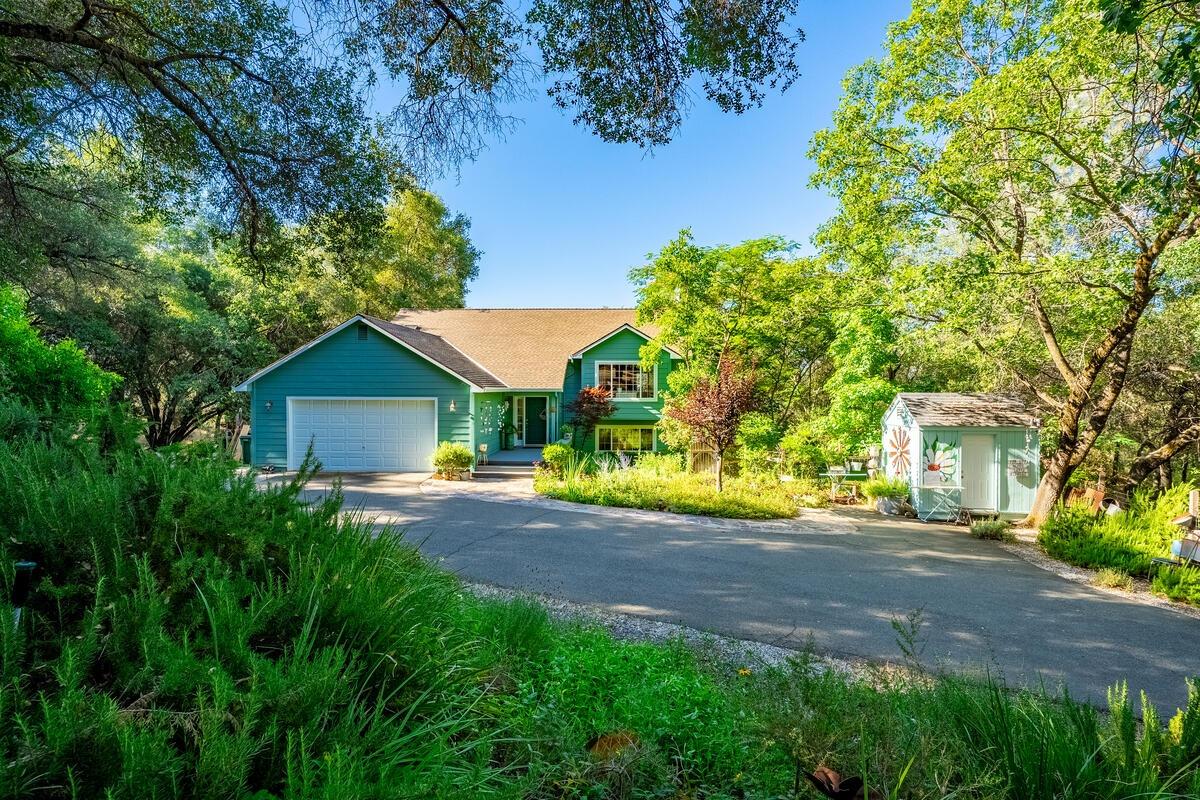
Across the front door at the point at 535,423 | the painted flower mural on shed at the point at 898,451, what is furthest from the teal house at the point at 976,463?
the front door at the point at 535,423

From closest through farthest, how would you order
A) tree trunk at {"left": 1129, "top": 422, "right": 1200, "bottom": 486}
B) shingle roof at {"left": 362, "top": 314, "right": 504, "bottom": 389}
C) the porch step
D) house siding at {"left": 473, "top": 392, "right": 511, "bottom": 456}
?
tree trunk at {"left": 1129, "top": 422, "right": 1200, "bottom": 486}
the porch step
shingle roof at {"left": 362, "top": 314, "right": 504, "bottom": 389}
house siding at {"left": 473, "top": 392, "right": 511, "bottom": 456}

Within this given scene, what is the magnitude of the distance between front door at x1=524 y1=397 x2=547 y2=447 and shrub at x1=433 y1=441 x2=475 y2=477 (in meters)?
7.05

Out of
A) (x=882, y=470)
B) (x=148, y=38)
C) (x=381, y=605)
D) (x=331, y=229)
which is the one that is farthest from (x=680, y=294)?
(x=381, y=605)

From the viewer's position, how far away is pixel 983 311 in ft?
34.6

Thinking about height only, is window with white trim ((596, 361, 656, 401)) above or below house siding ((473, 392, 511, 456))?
above

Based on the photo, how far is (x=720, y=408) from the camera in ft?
42.7

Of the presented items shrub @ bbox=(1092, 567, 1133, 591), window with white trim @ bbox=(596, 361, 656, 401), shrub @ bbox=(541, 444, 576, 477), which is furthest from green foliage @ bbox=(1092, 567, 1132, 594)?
window with white trim @ bbox=(596, 361, 656, 401)

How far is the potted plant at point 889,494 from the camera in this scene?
13.1 metres

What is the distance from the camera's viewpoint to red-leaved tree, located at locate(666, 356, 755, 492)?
13.1m

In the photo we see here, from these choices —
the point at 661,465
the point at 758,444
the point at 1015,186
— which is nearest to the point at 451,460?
the point at 661,465

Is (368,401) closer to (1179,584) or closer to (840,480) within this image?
(840,480)

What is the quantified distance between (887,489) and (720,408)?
4.65 metres

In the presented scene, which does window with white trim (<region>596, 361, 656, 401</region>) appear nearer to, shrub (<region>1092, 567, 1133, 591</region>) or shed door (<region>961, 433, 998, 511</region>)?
shed door (<region>961, 433, 998, 511</region>)

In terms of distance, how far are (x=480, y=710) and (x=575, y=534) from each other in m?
7.14
